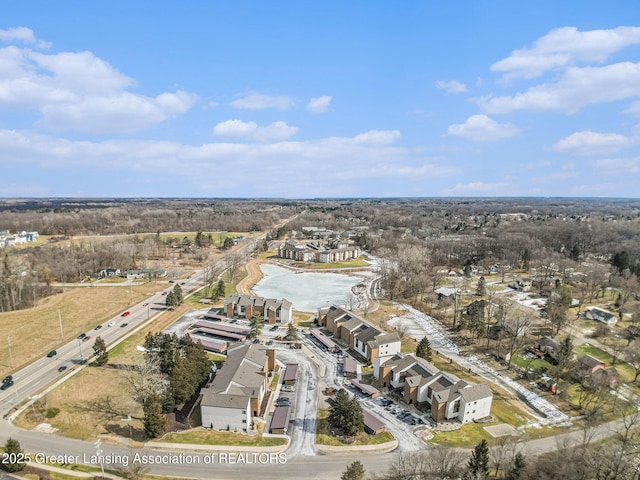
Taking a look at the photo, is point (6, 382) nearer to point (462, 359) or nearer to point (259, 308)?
point (259, 308)

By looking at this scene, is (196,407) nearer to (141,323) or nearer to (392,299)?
(141,323)

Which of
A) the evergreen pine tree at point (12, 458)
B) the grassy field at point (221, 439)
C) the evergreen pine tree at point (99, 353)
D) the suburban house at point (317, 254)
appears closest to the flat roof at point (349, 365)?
the grassy field at point (221, 439)

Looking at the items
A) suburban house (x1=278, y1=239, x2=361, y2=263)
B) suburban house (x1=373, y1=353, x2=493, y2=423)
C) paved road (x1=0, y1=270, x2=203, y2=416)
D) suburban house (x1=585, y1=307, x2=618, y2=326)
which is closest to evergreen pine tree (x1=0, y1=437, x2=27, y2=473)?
paved road (x1=0, y1=270, x2=203, y2=416)

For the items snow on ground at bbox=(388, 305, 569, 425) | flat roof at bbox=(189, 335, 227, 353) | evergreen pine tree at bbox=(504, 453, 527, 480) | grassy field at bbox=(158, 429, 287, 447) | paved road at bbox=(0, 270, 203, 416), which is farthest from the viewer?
flat roof at bbox=(189, 335, 227, 353)

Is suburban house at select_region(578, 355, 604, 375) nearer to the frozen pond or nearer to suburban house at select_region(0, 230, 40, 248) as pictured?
the frozen pond

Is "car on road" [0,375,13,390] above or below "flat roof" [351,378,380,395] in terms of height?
above

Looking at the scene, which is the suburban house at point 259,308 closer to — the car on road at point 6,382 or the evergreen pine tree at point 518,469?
the car on road at point 6,382
